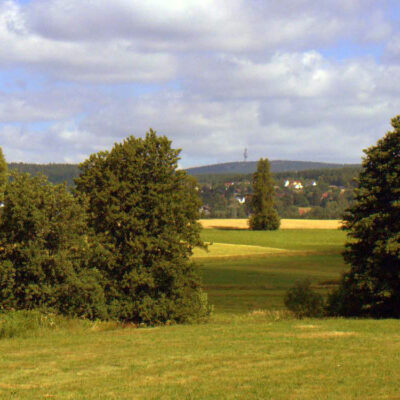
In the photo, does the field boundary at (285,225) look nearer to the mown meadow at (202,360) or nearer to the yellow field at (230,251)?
the yellow field at (230,251)

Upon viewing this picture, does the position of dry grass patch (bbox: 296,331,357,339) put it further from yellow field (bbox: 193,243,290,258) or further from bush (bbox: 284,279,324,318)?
yellow field (bbox: 193,243,290,258)

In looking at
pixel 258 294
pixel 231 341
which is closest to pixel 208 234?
pixel 258 294

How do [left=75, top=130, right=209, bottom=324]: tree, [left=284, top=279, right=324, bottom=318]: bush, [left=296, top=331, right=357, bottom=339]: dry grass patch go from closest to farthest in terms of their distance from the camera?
[left=296, top=331, right=357, bottom=339]: dry grass patch
[left=284, top=279, right=324, bottom=318]: bush
[left=75, top=130, right=209, bottom=324]: tree

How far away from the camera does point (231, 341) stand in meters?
19.0

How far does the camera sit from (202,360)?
50.9ft

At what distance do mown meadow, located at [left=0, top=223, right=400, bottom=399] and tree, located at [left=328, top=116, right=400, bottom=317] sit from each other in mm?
3430

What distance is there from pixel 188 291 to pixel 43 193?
30.7 feet

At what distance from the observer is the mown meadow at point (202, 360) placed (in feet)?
39.6

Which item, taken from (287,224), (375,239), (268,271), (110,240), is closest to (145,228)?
(110,240)

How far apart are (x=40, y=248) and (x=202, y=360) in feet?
47.1

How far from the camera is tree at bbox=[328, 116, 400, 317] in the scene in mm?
28266

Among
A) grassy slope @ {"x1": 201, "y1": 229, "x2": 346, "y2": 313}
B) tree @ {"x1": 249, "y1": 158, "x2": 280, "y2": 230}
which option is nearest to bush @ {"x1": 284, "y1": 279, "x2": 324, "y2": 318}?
grassy slope @ {"x1": 201, "y1": 229, "x2": 346, "y2": 313}

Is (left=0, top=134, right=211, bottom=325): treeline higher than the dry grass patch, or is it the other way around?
(left=0, top=134, right=211, bottom=325): treeline

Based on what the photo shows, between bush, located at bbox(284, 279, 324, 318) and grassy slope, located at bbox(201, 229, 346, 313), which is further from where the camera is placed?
grassy slope, located at bbox(201, 229, 346, 313)
